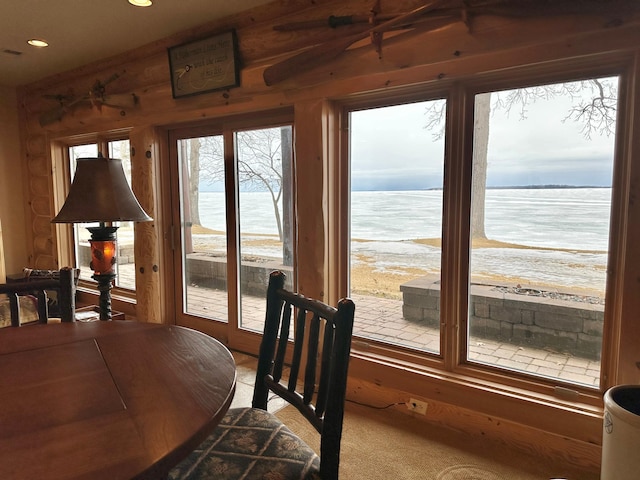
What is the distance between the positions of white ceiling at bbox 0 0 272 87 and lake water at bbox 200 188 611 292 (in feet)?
5.37

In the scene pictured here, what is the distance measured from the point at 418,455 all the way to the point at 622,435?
0.94 metres

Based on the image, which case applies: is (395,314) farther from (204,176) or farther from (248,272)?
(204,176)

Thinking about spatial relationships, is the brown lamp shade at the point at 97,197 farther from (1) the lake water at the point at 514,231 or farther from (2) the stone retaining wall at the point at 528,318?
(2) the stone retaining wall at the point at 528,318

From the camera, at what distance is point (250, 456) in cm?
130

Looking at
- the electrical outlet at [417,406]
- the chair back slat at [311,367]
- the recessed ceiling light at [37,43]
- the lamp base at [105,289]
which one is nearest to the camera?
the chair back slat at [311,367]

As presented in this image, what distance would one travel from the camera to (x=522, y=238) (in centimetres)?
228

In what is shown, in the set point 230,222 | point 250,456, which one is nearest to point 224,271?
point 230,222

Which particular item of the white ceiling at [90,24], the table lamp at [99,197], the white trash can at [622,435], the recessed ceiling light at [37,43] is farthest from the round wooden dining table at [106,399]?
the recessed ceiling light at [37,43]

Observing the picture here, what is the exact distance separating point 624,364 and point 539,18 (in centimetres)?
159

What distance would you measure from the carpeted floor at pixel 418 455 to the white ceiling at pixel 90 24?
273 cm

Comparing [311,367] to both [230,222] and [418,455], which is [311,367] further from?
[230,222]

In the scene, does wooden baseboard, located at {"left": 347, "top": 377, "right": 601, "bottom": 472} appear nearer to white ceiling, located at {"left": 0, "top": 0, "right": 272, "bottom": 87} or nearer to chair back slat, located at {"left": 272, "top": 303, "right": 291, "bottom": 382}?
chair back slat, located at {"left": 272, "top": 303, "right": 291, "bottom": 382}

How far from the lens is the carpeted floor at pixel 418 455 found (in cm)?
198

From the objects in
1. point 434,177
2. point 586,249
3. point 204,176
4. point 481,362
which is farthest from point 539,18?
point 204,176
